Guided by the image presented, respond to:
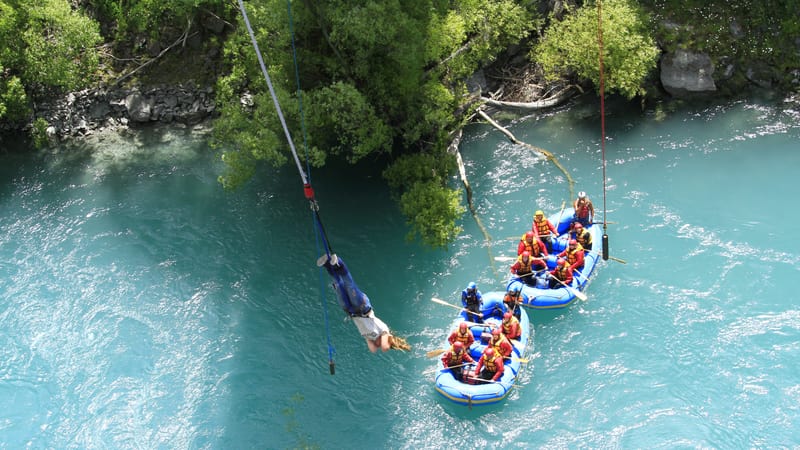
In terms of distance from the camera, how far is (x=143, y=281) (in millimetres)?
21078

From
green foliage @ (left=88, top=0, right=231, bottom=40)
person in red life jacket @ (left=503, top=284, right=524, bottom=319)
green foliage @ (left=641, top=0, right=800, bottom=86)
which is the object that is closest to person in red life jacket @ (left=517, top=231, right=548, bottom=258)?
person in red life jacket @ (left=503, top=284, right=524, bottom=319)

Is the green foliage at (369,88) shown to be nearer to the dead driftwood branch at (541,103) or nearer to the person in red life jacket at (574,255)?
the dead driftwood branch at (541,103)

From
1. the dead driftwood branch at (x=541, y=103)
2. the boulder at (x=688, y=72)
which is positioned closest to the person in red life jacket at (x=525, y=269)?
the dead driftwood branch at (x=541, y=103)

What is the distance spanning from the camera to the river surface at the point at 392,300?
54.7ft

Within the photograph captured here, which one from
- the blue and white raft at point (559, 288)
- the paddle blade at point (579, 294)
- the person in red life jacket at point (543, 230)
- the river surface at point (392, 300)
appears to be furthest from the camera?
the person in red life jacket at point (543, 230)

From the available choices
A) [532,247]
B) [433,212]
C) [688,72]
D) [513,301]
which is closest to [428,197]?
[433,212]

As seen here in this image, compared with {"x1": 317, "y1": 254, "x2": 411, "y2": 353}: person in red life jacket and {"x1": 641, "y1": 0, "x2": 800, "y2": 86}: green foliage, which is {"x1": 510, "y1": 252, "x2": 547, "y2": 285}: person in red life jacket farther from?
{"x1": 641, "y1": 0, "x2": 800, "y2": 86}: green foliage

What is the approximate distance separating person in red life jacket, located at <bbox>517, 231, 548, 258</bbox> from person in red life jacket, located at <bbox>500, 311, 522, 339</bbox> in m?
2.47

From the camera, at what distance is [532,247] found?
776 inches

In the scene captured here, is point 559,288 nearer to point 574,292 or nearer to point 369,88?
point 574,292

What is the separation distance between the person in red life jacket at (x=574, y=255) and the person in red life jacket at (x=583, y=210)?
1520mm

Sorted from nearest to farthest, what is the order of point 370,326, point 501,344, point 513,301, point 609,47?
point 370,326, point 501,344, point 513,301, point 609,47

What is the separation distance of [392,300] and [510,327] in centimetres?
355

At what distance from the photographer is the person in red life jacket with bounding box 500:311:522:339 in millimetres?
17703
